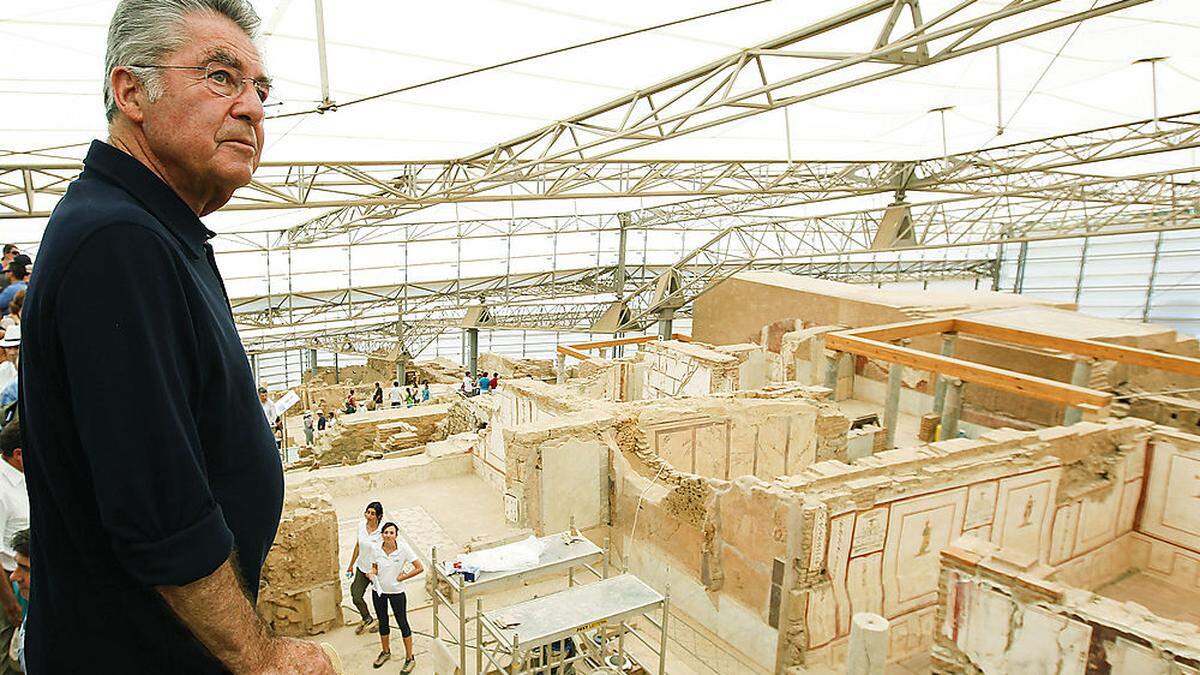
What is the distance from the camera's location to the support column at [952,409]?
12469 mm

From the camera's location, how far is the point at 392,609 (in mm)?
6523

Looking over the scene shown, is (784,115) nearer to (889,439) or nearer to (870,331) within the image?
(870,331)

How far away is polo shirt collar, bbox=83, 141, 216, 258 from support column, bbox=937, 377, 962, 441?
13098mm

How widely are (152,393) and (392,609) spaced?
604cm

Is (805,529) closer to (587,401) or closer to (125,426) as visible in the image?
(587,401)

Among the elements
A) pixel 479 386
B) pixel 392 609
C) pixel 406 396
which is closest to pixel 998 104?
pixel 392 609

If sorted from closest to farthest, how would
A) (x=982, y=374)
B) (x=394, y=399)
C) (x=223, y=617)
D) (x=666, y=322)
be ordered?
(x=223, y=617), (x=982, y=374), (x=394, y=399), (x=666, y=322)

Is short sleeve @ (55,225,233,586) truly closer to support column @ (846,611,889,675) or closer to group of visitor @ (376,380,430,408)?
support column @ (846,611,889,675)

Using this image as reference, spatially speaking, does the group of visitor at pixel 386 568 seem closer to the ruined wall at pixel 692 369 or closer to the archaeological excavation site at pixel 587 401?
the archaeological excavation site at pixel 587 401

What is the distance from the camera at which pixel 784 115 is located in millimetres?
12266

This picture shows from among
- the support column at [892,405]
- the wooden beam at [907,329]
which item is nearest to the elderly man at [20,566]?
the wooden beam at [907,329]

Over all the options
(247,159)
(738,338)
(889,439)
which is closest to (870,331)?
(889,439)

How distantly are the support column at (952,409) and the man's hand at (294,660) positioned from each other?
1283 cm

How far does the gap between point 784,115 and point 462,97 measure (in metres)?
5.85
